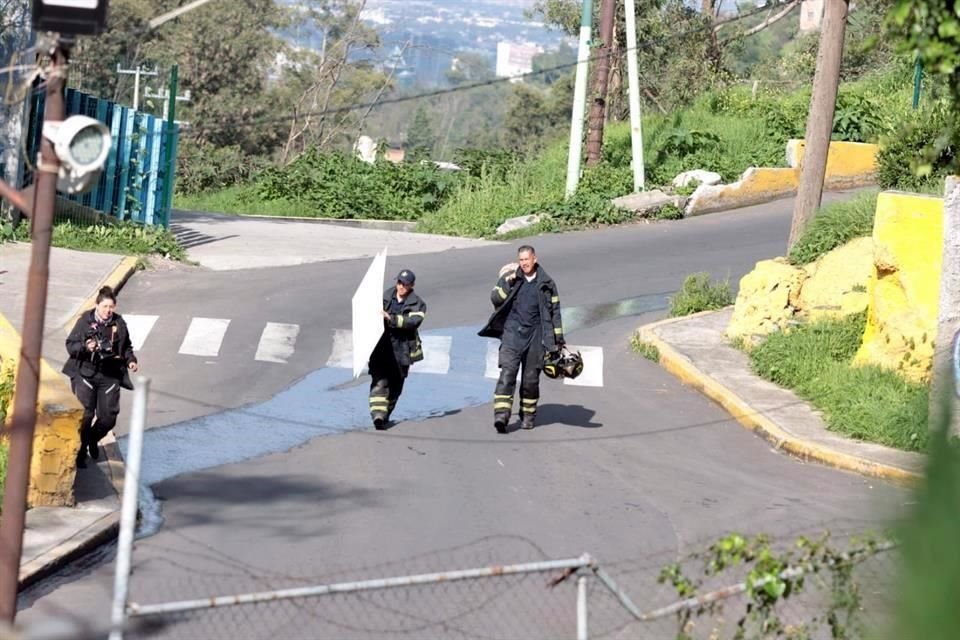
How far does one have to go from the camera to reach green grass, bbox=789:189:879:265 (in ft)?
63.7

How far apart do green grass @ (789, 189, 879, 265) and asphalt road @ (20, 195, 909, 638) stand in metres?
2.29

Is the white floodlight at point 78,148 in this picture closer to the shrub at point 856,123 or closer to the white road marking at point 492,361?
the white road marking at point 492,361

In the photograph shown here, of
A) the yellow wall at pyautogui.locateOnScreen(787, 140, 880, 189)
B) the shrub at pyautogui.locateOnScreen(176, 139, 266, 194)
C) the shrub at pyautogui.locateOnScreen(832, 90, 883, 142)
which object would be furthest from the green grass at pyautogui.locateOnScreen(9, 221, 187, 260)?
the shrub at pyautogui.locateOnScreen(176, 139, 266, 194)

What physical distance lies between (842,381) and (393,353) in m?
4.71

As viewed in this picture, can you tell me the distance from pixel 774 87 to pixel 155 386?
27.0m

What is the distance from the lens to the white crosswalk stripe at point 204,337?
1689cm

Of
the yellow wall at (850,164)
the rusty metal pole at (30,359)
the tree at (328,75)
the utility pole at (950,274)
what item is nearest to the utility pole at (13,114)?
the utility pole at (950,274)

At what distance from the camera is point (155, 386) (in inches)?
597

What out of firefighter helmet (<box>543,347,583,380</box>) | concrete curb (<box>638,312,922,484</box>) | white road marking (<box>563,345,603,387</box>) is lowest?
white road marking (<box>563,345,603,387</box>)

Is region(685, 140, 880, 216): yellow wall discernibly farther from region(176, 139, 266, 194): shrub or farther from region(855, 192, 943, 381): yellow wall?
region(176, 139, 266, 194): shrub

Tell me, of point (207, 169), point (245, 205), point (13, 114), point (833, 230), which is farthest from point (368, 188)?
point (207, 169)

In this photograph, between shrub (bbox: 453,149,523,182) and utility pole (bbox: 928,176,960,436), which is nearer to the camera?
utility pole (bbox: 928,176,960,436)

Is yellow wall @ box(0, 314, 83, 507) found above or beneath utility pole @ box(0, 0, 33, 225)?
beneath

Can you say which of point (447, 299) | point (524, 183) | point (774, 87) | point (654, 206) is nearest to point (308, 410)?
point (447, 299)
